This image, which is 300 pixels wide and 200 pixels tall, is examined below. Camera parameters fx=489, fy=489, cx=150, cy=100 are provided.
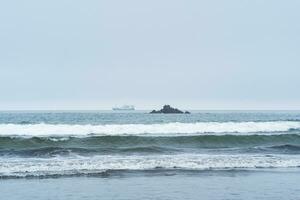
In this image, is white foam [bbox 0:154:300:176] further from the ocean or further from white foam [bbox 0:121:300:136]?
white foam [bbox 0:121:300:136]

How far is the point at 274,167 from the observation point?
1850 centimetres

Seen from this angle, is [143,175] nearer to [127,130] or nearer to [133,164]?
[133,164]

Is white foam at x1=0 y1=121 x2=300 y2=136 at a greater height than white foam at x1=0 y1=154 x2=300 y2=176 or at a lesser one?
greater

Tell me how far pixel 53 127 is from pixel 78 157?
68.6ft

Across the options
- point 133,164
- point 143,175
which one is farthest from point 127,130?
point 143,175

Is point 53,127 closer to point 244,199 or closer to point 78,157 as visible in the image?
point 78,157

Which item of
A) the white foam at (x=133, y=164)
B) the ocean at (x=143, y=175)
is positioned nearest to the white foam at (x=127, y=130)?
the ocean at (x=143, y=175)

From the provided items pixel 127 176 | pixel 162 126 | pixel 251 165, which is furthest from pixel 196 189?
pixel 162 126

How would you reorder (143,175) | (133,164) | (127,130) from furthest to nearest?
(127,130)
(133,164)
(143,175)

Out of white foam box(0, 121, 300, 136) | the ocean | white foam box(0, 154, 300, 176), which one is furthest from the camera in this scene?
white foam box(0, 121, 300, 136)

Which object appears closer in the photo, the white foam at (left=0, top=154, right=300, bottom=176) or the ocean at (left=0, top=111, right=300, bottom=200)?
the ocean at (left=0, top=111, right=300, bottom=200)

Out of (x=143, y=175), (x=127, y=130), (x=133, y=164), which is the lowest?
(x=143, y=175)

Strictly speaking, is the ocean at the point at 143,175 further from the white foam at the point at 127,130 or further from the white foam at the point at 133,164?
the white foam at the point at 127,130

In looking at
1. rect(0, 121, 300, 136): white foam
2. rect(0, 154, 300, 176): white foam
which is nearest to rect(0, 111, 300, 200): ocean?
rect(0, 154, 300, 176): white foam
